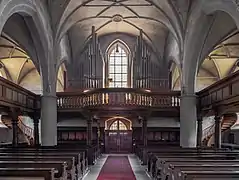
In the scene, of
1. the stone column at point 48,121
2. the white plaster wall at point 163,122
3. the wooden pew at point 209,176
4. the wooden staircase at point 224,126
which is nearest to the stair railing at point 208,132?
the wooden staircase at point 224,126

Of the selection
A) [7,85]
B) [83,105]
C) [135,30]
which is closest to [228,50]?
[135,30]

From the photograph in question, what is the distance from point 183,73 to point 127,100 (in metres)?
3.51

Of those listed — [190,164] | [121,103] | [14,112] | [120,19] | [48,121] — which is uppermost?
[120,19]

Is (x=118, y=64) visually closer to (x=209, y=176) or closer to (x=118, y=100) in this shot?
(x=118, y=100)

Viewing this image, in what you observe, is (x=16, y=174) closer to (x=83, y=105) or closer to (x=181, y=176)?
(x=181, y=176)

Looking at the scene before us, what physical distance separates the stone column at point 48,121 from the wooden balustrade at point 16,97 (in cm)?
117

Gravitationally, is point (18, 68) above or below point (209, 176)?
above

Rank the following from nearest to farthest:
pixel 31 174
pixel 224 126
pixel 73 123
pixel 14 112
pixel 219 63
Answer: pixel 31 174 < pixel 14 112 < pixel 224 126 < pixel 73 123 < pixel 219 63

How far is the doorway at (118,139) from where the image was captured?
31.2 m

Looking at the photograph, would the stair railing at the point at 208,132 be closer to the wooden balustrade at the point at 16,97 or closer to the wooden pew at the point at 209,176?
the wooden balustrade at the point at 16,97

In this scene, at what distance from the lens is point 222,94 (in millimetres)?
18141

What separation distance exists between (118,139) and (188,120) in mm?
11096

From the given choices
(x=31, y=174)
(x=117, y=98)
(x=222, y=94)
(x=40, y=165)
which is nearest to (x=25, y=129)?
(x=117, y=98)

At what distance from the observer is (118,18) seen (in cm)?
2783
